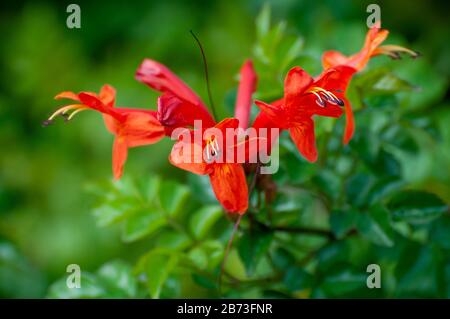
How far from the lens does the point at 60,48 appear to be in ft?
14.5

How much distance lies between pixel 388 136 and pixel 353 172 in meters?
0.18

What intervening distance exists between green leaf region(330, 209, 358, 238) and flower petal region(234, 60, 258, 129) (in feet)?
1.43

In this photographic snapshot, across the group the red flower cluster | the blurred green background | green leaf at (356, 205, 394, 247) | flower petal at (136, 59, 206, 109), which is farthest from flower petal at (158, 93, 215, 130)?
the blurred green background

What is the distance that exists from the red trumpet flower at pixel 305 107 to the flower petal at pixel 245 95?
0.22 meters

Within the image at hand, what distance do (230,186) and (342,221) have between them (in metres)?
0.56

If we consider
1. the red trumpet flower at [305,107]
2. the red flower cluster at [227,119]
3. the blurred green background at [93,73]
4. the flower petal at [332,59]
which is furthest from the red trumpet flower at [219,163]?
the blurred green background at [93,73]

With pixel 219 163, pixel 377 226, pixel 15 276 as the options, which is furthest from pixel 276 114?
pixel 15 276

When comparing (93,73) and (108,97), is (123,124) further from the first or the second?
(93,73)

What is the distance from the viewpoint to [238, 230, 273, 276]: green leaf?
6.81 feet

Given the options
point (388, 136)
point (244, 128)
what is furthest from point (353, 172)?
point (244, 128)

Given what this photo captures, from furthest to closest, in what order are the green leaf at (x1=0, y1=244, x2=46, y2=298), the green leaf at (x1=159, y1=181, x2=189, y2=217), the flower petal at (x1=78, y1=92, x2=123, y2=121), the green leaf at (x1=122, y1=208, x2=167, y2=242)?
the green leaf at (x1=0, y1=244, x2=46, y2=298), the green leaf at (x1=159, y1=181, x2=189, y2=217), the green leaf at (x1=122, y1=208, x2=167, y2=242), the flower petal at (x1=78, y1=92, x2=123, y2=121)

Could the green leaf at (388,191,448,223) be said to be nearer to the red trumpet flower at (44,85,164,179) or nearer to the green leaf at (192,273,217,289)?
the green leaf at (192,273,217,289)

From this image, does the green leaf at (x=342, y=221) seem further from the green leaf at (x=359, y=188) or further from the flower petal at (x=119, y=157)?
the flower petal at (x=119, y=157)
